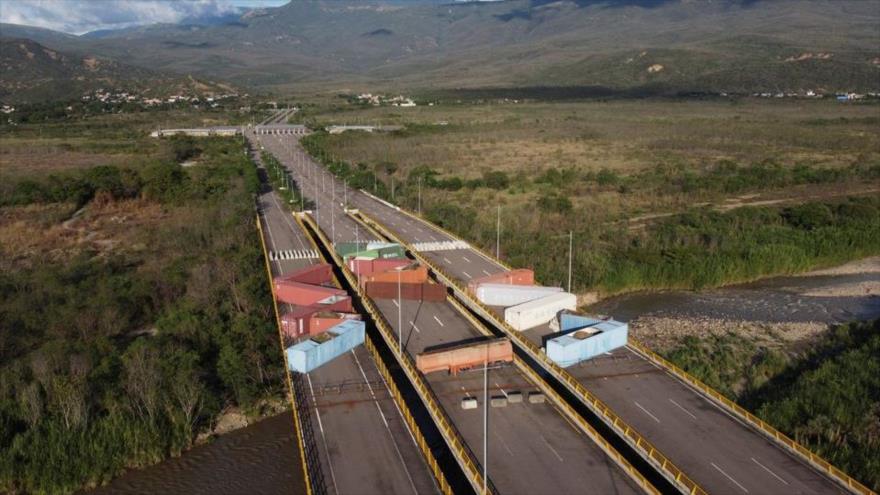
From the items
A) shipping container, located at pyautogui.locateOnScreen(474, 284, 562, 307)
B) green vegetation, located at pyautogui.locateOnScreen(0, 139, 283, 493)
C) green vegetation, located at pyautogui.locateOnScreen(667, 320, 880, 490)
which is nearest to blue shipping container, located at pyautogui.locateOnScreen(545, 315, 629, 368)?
green vegetation, located at pyautogui.locateOnScreen(667, 320, 880, 490)

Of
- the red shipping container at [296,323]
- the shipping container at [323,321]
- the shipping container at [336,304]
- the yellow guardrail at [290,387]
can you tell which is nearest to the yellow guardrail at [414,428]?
the shipping container at [323,321]

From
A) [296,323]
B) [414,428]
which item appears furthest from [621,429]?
[296,323]

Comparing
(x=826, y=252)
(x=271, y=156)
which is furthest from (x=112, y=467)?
(x=271, y=156)

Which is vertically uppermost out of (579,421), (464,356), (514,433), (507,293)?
(507,293)

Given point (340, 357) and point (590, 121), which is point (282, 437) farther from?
point (590, 121)

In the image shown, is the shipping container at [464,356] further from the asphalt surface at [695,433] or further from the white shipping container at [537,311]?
the white shipping container at [537,311]

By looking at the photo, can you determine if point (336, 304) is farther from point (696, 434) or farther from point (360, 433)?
point (696, 434)

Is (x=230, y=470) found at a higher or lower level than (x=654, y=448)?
lower

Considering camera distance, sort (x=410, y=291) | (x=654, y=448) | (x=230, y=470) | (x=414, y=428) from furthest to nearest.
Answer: (x=410, y=291) < (x=230, y=470) < (x=414, y=428) < (x=654, y=448)
